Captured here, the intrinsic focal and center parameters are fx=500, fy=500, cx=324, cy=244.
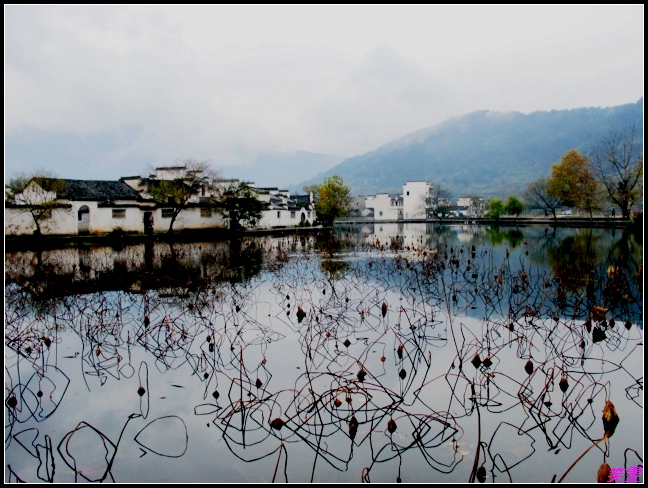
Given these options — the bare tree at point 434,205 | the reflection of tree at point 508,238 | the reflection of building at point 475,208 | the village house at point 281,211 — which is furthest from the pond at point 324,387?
the reflection of building at point 475,208

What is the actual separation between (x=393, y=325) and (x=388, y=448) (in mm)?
4045

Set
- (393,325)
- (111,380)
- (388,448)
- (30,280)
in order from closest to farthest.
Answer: (388,448) < (111,380) < (393,325) < (30,280)

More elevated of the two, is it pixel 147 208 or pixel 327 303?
pixel 147 208

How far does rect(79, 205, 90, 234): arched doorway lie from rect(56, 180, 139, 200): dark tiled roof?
0.93 meters

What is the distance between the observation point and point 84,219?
109 feet

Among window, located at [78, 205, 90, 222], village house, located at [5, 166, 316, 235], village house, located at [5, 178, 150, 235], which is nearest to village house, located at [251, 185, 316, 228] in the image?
village house, located at [5, 166, 316, 235]

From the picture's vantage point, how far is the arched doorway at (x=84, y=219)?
32.6 meters

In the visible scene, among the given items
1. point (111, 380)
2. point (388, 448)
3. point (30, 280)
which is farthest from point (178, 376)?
point (30, 280)

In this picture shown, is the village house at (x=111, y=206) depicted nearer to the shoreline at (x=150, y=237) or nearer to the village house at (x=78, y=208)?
the village house at (x=78, y=208)

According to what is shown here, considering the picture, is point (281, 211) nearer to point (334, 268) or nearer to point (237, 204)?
point (237, 204)

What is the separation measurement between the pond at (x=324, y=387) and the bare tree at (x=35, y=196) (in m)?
20.8

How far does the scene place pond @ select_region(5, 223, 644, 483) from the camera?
4.09 meters

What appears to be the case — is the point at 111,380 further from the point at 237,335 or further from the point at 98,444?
the point at 237,335

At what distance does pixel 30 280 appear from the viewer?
42.2 feet
